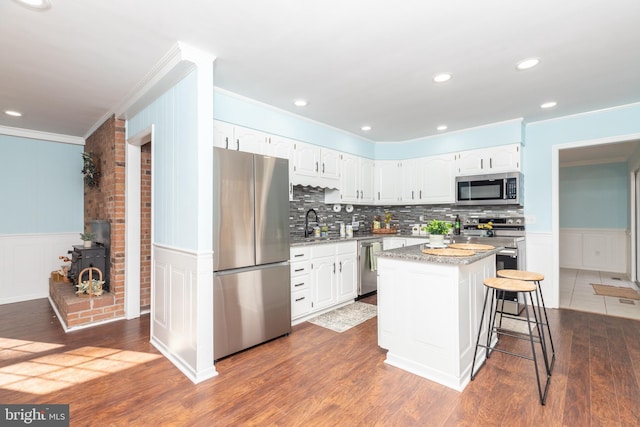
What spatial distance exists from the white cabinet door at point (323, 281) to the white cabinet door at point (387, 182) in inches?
71.0

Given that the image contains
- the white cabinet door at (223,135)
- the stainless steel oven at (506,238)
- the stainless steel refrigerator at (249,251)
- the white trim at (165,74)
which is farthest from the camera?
the stainless steel oven at (506,238)

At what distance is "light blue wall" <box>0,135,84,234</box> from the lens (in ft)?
14.9

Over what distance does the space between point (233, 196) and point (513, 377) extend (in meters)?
2.66

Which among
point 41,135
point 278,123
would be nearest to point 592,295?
point 278,123

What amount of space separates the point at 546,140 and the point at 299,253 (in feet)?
12.1

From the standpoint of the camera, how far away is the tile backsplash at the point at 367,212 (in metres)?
4.42

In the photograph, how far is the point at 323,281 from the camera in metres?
3.86

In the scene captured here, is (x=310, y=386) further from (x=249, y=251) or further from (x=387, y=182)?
(x=387, y=182)

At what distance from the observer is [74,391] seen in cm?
224

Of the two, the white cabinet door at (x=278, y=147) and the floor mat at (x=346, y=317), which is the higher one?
the white cabinet door at (x=278, y=147)

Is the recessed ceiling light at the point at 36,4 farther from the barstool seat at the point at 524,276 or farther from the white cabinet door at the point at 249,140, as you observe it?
the barstool seat at the point at 524,276

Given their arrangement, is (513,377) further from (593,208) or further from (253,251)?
(593,208)

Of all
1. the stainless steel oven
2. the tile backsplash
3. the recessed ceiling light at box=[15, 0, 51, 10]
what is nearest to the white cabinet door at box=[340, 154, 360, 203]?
the tile backsplash

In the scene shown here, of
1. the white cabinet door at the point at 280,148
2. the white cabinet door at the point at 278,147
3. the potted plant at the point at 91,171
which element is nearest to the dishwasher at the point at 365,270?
the white cabinet door at the point at 280,148
